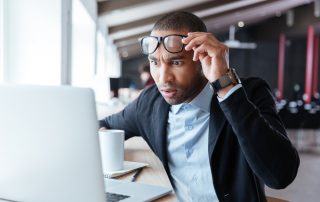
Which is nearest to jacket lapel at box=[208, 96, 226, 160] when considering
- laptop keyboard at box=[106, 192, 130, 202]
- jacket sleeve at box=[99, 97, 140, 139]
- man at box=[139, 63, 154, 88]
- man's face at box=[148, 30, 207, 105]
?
man's face at box=[148, 30, 207, 105]

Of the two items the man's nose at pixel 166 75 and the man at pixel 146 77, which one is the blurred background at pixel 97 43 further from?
the man's nose at pixel 166 75

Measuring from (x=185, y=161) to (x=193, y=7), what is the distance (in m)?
6.72

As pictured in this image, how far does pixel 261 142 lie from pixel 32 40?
2.13 m

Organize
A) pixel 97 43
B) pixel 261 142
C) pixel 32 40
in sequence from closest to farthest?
1. pixel 261 142
2. pixel 32 40
3. pixel 97 43

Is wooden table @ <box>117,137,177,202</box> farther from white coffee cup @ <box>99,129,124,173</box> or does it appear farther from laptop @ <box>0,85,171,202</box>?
laptop @ <box>0,85,171,202</box>

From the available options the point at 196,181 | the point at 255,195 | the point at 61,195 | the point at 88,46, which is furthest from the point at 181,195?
the point at 88,46

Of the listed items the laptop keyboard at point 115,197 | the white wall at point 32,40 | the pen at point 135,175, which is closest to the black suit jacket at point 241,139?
the pen at point 135,175

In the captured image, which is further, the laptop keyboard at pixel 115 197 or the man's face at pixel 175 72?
the man's face at pixel 175 72

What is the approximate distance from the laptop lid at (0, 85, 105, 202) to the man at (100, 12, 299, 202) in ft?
A: 1.53

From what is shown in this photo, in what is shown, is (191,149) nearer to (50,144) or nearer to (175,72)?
(175,72)

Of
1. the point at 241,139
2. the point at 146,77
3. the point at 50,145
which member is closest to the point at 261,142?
the point at 241,139

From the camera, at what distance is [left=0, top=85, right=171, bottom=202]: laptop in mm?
871

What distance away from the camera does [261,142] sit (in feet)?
3.74

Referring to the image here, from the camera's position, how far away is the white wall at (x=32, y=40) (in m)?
2.77
